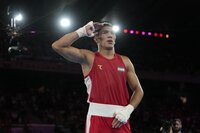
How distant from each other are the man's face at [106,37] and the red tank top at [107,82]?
13 centimetres

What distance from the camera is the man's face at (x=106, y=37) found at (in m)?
3.49

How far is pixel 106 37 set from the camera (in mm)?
3498

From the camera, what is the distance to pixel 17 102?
1612 centimetres

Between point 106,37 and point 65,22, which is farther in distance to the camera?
point 65,22

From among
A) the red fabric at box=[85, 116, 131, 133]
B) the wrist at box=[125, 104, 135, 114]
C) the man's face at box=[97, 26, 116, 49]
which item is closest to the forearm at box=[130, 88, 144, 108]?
the wrist at box=[125, 104, 135, 114]

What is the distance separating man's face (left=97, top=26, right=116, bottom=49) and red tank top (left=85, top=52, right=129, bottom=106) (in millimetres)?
130

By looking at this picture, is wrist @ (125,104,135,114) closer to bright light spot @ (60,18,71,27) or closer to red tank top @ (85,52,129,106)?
red tank top @ (85,52,129,106)

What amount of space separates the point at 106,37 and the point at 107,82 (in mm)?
423

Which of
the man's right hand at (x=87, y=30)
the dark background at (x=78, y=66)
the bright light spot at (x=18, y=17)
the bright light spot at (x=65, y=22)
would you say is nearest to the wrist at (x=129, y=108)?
the man's right hand at (x=87, y=30)

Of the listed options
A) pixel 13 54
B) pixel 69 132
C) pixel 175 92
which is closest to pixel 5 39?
pixel 13 54

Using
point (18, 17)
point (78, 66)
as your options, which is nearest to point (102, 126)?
Result: point (18, 17)

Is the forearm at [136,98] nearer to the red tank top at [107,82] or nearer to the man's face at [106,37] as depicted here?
the red tank top at [107,82]

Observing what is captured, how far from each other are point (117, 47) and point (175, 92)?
4.67 metres

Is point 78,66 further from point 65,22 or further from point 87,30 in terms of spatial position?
point 87,30
